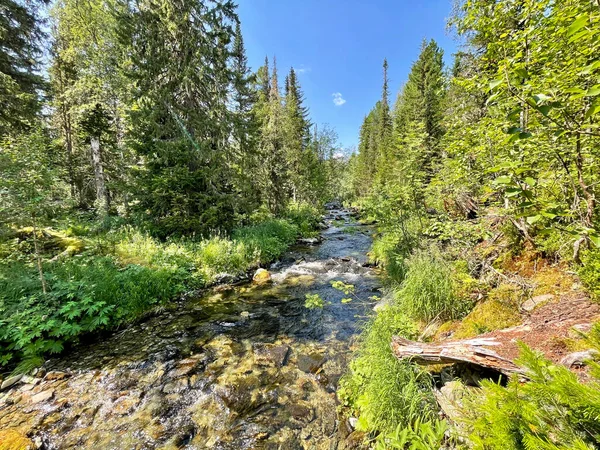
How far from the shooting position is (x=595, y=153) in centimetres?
239

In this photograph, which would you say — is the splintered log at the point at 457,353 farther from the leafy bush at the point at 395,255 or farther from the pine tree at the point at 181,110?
the pine tree at the point at 181,110

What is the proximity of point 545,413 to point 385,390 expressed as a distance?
1.86m

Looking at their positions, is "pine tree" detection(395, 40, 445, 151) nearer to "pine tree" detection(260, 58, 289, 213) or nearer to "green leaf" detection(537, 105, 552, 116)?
"pine tree" detection(260, 58, 289, 213)

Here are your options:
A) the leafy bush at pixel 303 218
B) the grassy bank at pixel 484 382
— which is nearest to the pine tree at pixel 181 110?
the leafy bush at pixel 303 218

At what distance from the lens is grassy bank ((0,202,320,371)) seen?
4.91m

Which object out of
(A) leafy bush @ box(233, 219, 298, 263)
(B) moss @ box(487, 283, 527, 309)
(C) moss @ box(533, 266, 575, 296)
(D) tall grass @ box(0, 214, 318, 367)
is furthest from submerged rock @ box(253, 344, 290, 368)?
(A) leafy bush @ box(233, 219, 298, 263)

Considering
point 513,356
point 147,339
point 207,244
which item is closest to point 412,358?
point 513,356

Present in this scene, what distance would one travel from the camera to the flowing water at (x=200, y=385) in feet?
11.0

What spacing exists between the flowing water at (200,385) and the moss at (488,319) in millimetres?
2022

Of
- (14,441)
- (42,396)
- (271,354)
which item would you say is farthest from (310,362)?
(42,396)

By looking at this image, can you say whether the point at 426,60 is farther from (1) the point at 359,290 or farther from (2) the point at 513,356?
(2) the point at 513,356

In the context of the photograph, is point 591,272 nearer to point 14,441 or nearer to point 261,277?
point 14,441

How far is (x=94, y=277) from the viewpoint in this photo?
648 centimetres

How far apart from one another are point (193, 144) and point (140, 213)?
3674 mm
